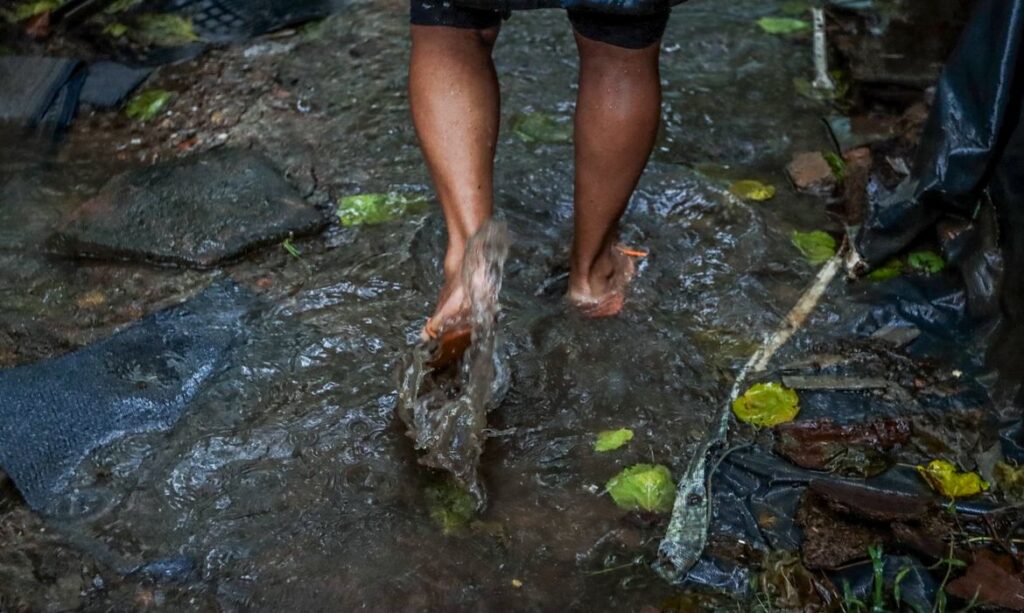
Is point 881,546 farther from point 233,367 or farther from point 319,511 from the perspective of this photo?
point 233,367

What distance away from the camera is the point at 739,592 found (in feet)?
6.36


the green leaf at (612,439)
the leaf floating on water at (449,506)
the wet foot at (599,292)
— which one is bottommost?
the green leaf at (612,439)

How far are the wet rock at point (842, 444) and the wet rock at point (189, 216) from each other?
1456 mm

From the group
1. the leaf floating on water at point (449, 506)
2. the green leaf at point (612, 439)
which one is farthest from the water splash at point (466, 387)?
the green leaf at point (612, 439)

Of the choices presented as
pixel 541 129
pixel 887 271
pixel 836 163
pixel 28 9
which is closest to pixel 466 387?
pixel 887 271

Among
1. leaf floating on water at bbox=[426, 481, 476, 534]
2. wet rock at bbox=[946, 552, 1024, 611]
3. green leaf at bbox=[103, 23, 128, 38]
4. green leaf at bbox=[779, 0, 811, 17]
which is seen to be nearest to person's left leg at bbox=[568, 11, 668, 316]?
leaf floating on water at bbox=[426, 481, 476, 534]

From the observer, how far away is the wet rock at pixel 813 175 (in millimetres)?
3090

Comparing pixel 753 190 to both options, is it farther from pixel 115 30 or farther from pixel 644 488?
pixel 115 30

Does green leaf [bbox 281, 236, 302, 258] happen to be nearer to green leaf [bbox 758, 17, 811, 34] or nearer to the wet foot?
the wet foot

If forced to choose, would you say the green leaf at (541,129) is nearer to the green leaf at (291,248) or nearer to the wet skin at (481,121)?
the green leaf at (291,248)

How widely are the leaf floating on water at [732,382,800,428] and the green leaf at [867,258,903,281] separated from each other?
54 cm

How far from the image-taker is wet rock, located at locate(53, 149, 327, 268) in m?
2.88

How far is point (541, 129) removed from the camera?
3.37 m

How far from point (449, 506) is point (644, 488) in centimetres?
40
